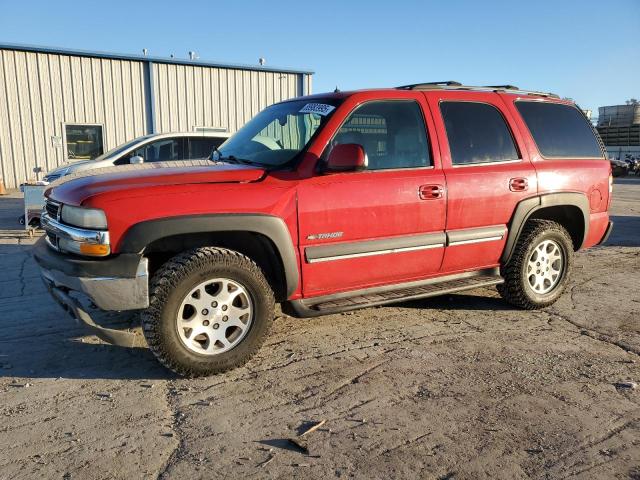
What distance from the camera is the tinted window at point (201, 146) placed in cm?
923

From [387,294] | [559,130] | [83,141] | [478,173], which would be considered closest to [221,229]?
[387,294]

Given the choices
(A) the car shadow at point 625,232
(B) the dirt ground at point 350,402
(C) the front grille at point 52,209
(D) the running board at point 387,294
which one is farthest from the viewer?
(A) the car shadow at point 625,232

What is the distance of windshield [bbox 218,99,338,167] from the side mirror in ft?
1.00

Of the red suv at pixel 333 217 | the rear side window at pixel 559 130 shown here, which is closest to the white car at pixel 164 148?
the red suv at pixel 333 217

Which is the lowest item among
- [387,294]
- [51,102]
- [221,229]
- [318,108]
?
[387,294]

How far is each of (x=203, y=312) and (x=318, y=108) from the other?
1.81 metres

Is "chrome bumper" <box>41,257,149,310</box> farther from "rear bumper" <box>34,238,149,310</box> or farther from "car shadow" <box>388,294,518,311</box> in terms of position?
"car shadow" <box>388,294,518,311</box>

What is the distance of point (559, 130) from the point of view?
4836 mm

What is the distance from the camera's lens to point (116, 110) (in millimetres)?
15914

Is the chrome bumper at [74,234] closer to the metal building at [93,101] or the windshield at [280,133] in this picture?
the windshield at [280,133]

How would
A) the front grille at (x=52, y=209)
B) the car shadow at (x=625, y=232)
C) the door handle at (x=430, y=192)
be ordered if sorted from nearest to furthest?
1. the front grille at (x=52, y=209)
2. the door handle at (x=430, y=192)
3. the car shadow at (x=625, y=232)

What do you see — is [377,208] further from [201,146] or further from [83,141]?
[83,141]

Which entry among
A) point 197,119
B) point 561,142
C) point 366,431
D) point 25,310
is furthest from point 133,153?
point 197,119

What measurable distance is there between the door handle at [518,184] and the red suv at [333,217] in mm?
14
